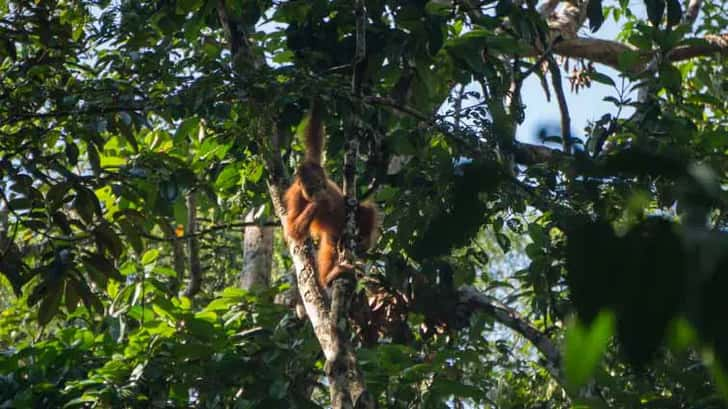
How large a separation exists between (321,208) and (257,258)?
179 centimetres

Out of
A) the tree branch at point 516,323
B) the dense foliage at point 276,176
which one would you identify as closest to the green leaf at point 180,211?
the dense foliage at point 276,176

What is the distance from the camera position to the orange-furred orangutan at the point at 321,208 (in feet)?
20.7

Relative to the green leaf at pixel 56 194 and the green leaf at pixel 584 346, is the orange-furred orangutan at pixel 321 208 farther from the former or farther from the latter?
the green leaf at pixel 584 346

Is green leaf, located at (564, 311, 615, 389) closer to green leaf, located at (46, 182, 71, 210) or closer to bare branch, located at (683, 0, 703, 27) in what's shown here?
green leaf, located at (46, 182, 71, 210)

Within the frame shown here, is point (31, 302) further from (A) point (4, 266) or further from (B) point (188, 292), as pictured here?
(B) point (188, 292)

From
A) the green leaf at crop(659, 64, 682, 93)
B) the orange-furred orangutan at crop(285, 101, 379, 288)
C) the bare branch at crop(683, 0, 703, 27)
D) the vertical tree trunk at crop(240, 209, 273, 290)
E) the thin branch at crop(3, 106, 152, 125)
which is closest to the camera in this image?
the thin branch at crop(3, 106, 152, 125)

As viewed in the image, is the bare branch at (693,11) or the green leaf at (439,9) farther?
the bare branch at (693,11)

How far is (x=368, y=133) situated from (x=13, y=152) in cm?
212

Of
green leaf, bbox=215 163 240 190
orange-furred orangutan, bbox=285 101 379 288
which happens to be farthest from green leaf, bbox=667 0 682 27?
green leaf, bbox=215 163 240 190

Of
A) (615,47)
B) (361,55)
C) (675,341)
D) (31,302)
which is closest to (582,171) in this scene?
(675,341)

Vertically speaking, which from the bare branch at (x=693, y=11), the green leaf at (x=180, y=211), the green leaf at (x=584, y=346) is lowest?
the green leaf at (x=584, y=346)

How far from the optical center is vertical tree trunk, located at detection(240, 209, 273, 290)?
8.40 meters

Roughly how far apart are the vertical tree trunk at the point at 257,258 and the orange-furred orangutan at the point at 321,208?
1.07 metres

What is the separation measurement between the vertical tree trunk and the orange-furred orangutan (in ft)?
3.51
